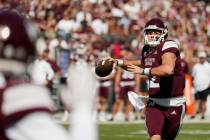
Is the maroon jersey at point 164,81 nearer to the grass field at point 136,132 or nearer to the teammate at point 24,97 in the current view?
the grass field at point 136,132

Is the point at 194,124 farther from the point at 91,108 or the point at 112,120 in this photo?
the point at 91,108

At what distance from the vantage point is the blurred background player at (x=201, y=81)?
17750mm

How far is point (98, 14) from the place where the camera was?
20.4 m

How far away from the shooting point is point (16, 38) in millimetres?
2721

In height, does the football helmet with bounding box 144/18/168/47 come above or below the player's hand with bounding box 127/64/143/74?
above

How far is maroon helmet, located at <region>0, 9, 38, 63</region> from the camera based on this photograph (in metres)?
2.71

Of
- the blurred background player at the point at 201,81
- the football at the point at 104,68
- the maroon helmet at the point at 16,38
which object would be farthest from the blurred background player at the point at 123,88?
the maroon helmet at the point at 16,38

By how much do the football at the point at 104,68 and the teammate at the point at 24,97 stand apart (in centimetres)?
475

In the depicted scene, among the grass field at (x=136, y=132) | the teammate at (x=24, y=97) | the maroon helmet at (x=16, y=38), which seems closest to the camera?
the teammate at (x=24, y=97)

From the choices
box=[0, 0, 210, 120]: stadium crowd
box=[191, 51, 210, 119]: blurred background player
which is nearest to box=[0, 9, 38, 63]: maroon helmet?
box=[0, 0, 210, 120]: stadium crowd

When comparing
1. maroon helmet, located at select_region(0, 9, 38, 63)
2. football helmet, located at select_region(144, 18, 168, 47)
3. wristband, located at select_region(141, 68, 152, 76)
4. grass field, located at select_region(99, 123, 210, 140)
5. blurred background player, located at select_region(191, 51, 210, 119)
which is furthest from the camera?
blurred background player, located at select_region(191, 51, 210, 119)

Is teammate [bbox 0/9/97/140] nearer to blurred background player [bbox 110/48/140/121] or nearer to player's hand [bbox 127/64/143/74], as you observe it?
player's hand [bbox 127/64/143/74]

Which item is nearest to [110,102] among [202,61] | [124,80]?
[124,80]

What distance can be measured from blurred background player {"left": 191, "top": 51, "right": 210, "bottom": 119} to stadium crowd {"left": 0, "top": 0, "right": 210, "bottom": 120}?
1.09m
